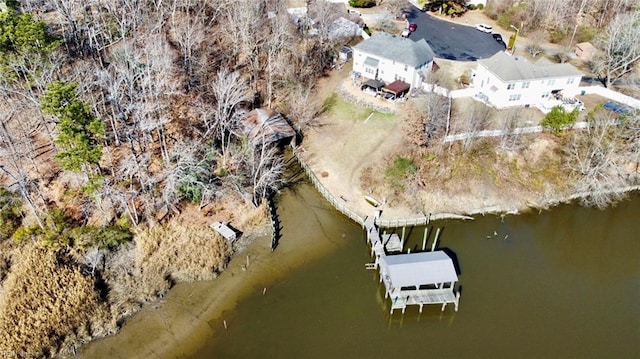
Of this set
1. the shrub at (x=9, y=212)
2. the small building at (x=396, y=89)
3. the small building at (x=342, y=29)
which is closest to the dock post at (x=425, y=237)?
the small building at (x=396, y=89)

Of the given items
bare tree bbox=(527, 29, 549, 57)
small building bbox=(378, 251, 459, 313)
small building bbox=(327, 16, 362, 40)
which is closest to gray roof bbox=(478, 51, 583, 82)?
bare tree bbox=(527, 29, 549, 57)

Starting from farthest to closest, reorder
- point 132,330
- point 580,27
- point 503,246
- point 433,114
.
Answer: point 580,27, point 433,114, point 503,246, point 132,330

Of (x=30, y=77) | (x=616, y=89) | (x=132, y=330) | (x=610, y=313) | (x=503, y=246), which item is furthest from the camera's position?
(x=616, y=89)

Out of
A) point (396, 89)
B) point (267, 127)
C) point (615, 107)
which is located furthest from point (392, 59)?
point (615, 107)

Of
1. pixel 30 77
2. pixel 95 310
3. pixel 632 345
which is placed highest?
pixel 30 77

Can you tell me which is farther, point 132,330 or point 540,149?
point 540,149

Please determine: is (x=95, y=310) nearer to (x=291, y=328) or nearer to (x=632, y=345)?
(x=291, y=328)

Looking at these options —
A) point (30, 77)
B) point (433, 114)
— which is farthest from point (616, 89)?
point (30, 77)
